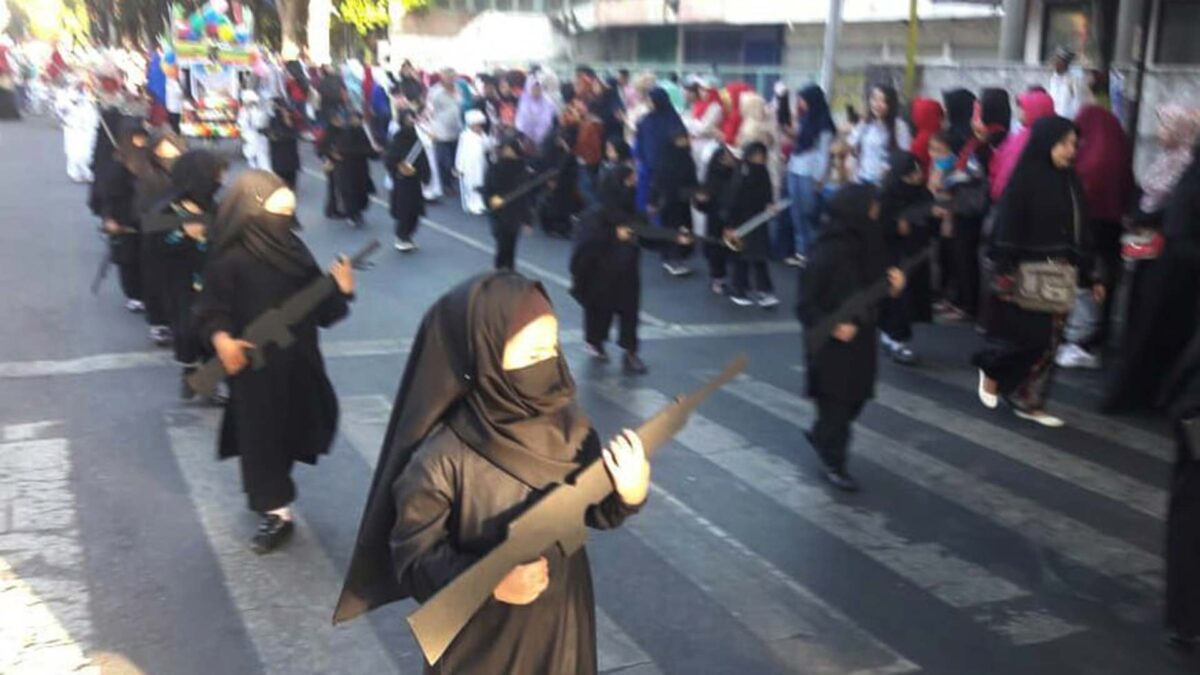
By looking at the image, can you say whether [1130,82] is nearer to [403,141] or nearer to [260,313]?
[403,141]

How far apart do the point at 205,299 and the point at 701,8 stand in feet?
90.9

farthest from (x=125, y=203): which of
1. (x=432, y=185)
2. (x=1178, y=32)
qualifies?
(x=1178, y=32)

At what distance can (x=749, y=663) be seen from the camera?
462 cm

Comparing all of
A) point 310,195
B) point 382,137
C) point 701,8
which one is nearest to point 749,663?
point 310,195

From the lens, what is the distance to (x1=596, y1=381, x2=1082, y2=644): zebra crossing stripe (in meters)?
5.06

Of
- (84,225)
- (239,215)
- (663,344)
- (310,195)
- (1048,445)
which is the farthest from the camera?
(310,195)

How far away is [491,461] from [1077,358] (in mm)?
7637

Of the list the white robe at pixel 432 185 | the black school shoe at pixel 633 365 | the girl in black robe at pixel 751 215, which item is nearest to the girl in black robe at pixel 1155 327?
the black school shoe at pixel 633 365

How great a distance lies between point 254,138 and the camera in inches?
845

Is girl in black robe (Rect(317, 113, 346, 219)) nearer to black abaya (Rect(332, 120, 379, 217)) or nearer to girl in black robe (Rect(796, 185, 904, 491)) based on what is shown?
black abaya (Rect(332, 120, 379, 217))

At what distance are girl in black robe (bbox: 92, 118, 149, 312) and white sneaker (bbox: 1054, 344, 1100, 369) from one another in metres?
6.95

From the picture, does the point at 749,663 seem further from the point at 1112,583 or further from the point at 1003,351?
the point at 1003,351

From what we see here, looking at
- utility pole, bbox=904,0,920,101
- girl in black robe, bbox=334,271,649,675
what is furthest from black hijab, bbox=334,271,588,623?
utility pole, bbox=904,0,920,101

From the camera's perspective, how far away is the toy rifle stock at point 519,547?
8.76 feet
